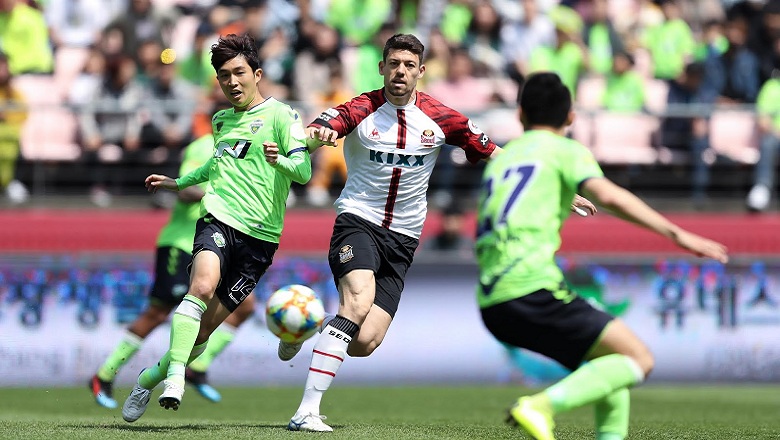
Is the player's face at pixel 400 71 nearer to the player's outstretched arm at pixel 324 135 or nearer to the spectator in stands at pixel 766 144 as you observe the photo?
the player's outstretched arm at pixel 324 135

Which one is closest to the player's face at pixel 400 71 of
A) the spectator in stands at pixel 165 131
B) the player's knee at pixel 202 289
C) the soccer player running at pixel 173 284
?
the player's knee at pixel 202 289

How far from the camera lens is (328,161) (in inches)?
613

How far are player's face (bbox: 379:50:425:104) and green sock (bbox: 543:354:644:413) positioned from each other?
2.80m

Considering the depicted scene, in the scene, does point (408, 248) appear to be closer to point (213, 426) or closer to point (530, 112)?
point (213, 426)

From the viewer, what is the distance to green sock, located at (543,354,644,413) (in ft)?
20.9

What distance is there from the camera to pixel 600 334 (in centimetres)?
646

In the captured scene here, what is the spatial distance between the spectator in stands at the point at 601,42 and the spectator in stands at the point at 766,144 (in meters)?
2.03

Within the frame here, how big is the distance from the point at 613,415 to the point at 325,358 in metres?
2.21

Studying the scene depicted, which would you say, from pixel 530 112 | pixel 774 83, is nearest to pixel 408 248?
pixel 530 112

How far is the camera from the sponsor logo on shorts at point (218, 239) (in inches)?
329

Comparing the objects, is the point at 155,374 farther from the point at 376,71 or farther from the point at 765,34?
the point at 765,34

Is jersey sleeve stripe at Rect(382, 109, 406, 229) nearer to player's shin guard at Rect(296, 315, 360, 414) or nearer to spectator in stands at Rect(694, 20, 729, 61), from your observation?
player's shin guard at Rect(296, 315, 360, 414)

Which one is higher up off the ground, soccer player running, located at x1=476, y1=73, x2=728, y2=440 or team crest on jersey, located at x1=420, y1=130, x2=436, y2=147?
team crest on jersey, located at x1=420, y1=130, x2=436, y2=147

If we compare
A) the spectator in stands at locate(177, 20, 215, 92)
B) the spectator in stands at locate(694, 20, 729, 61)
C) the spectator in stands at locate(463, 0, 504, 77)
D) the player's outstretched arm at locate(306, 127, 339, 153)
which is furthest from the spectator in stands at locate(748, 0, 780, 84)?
the player's outstretched arm at locate(306, 127, 339, 153)
